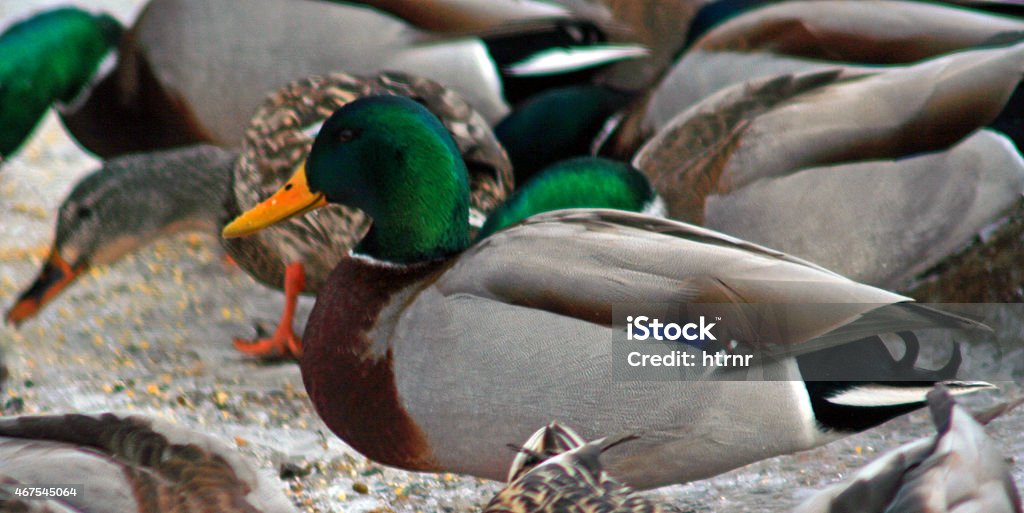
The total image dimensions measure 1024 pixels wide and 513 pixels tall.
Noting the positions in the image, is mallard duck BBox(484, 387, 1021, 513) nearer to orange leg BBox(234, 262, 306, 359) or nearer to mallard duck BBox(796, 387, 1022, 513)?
mallard duck BBox(796, 387, 1022, 513)

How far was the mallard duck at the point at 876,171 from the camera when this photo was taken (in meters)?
3.63

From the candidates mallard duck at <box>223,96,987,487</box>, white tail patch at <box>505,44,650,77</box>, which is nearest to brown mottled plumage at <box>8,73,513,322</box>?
mallard duck at <box>223,96,987,487</box>

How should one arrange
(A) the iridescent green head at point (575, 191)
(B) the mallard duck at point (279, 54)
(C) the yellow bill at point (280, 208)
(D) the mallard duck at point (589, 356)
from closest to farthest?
(D) the mallard duck at point (589, 356)
(C) the yellow bill at point (280, 208)
(A) the iridescent green head at point (575, 191)
(B) the mallard duck at point (279, 54)

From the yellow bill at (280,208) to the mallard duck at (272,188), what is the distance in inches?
15.8

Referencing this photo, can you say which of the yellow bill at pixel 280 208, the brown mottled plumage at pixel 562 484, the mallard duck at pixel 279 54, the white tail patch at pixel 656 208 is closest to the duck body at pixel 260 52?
the mallard duck at pixel 279 54

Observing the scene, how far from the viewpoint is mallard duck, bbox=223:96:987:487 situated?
2795 millimetres

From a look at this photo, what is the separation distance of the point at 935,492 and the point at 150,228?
3.13 metres

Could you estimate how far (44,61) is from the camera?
5316mm

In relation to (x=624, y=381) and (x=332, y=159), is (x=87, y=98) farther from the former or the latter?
(x=624, y=381)

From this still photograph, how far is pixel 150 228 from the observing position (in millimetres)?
4551

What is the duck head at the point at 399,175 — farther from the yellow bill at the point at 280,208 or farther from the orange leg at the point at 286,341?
the orange leg at the point at 286,341

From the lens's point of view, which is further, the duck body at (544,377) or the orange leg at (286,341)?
the orange leg at (286,341)

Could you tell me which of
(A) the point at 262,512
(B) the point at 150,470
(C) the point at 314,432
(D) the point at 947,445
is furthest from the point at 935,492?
(C) the point at 314,432

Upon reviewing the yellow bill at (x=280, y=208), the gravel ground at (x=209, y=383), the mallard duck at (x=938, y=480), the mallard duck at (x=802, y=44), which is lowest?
the gravel ground at (x=209, y=383)
